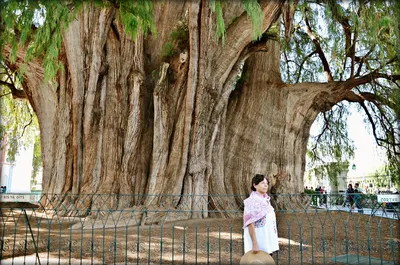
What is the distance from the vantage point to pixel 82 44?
6.90 meters

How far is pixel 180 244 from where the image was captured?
14.0 feet

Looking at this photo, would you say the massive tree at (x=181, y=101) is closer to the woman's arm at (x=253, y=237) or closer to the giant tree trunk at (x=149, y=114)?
the giant tree trunk at (x=149, y=114)

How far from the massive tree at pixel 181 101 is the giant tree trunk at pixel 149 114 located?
0.02 m

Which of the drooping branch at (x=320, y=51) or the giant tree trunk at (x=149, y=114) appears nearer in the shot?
the giant tree trunk at (x=149, y=114)

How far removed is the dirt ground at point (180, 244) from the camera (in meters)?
3.47

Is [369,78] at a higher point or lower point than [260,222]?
higher

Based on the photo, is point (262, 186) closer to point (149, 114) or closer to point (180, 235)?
point (180, 235)

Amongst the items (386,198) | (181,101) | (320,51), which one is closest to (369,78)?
(320,51)

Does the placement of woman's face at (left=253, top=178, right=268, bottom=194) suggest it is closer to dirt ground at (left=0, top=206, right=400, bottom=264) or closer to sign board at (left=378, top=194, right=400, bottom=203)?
dirt ground at (left=0, top=206, right=400, bottom=264)

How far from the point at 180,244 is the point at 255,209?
66.0 inches

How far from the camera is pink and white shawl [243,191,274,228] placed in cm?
293

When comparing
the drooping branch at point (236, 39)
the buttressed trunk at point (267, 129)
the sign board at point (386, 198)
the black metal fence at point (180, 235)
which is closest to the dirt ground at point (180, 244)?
the black metal fence at point (180, 235)

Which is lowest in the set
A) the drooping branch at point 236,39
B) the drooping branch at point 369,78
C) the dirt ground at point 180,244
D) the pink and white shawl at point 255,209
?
the dirt ground at point 180,244

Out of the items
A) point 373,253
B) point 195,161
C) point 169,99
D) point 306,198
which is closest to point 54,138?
point 169,99
